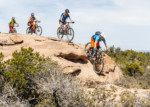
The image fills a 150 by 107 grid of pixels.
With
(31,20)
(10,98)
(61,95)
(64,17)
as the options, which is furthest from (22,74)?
(31,20)

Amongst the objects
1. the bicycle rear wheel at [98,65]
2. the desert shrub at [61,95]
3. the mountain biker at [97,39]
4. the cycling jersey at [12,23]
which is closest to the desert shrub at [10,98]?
the desert shrub at [61,95]

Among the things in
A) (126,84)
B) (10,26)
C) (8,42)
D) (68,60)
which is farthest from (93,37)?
(10,26)

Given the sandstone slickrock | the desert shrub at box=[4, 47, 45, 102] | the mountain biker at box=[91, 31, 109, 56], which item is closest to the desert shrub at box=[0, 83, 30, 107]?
the desert shrub at box=[4, 47, 45, 102]

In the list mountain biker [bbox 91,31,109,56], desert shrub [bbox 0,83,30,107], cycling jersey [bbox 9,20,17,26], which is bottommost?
desert shrub [bbox 0,83,30,107]

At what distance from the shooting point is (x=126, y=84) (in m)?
9.00

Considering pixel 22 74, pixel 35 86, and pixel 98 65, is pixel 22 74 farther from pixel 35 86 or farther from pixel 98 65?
pixel 98 65

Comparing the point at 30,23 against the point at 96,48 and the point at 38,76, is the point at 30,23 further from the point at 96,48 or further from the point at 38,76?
the point at 38,76

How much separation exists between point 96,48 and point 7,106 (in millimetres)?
5487

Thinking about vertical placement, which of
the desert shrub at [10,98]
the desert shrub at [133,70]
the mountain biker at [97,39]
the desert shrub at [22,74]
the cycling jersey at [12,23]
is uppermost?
the cycling jersey at [12,23]

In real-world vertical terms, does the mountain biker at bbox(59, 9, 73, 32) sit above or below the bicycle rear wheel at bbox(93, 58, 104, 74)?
above

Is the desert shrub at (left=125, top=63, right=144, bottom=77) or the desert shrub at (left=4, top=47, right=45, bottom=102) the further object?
the desert shrub at (left=125, top=63, right=144, bottom=77)

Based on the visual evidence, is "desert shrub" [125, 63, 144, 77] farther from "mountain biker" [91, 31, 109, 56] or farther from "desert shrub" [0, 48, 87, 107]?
"desert shrub" [0, 48, 87, 107]

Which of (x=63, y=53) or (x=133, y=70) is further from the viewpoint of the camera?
(x=133, y=70)

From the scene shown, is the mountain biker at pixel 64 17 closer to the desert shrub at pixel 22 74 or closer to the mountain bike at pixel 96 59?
the mountain bike at pixel 96 59
